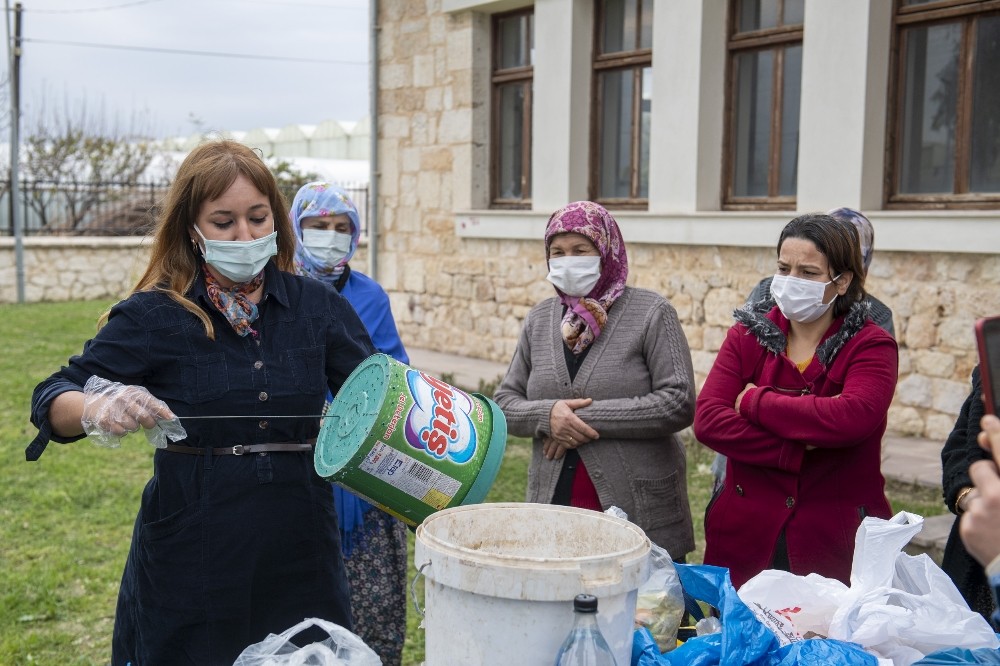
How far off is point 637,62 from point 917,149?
2746 millimetres

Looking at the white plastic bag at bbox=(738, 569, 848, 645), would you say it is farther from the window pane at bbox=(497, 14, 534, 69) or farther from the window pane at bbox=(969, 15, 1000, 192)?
the window pane at bbox=(497, 14, 534, 69)

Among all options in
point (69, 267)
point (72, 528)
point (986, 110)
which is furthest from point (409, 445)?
point (69, 267)

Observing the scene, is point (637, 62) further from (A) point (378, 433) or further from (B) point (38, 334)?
(B) point (38, 334)

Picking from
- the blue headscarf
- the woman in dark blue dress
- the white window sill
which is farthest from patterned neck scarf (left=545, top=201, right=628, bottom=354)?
the white window sill

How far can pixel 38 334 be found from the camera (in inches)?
474

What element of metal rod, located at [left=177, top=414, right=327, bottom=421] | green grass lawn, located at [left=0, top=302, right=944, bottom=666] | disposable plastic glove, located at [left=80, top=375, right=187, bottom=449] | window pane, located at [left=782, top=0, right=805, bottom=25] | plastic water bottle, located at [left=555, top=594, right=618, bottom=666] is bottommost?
green grass lawn, located at [left=0, top=302, right=944, bottom=666]

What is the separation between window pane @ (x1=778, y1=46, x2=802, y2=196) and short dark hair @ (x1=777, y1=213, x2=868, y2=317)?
183 inches

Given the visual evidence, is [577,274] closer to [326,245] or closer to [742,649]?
[326,245]

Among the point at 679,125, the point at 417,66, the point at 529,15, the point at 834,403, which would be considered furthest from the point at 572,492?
the point at 417,66

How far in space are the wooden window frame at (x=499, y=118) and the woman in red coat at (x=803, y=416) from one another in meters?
7.01

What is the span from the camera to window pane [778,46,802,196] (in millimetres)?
7309

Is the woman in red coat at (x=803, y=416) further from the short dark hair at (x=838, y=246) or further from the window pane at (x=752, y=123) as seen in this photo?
the window pane at (x=752, y=123)

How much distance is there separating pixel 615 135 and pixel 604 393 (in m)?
6.33

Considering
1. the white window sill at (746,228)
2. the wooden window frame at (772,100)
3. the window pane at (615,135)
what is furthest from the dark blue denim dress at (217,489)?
the window pane at (615,135)
